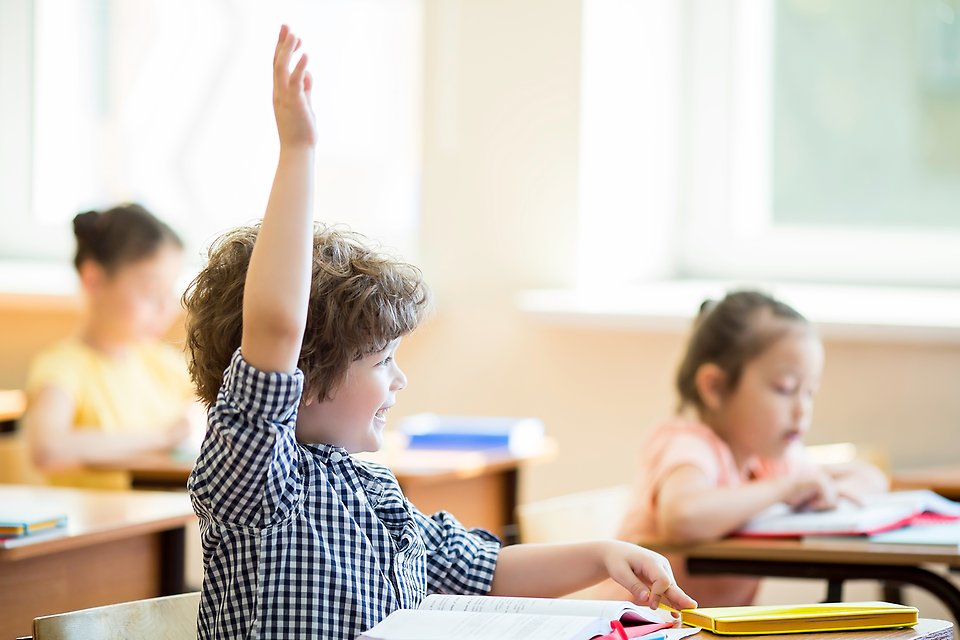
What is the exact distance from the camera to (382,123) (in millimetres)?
4379

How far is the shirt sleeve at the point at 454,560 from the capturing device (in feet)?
5.05

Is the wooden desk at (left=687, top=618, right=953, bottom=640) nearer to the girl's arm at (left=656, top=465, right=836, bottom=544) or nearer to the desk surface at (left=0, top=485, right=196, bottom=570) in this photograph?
the girl's arm at (left=656, top=465, right=836, bottom=544)

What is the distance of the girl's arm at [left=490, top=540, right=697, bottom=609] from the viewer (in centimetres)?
141

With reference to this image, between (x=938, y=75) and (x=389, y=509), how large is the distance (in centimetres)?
289

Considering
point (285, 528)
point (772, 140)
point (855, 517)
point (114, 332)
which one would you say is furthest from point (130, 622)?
point (772, 140)

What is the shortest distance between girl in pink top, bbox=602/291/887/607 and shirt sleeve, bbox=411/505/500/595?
2.36 ft

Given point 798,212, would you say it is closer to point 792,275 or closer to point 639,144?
point 792,275

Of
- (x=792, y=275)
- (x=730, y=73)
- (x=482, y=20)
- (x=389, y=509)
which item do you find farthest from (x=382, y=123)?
(x=389, y=509)

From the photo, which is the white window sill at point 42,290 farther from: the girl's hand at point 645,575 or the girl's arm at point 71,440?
the girl's hand at point 645,575

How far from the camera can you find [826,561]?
211cm

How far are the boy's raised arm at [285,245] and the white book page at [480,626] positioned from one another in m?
0.25

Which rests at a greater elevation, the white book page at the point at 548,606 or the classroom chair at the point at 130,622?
the white book page at the point at 548,606

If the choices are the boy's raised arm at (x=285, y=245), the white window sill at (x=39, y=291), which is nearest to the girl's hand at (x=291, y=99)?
the boy's raised arm at (x=285, y=245)

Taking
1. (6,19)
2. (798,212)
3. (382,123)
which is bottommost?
(798,212)
